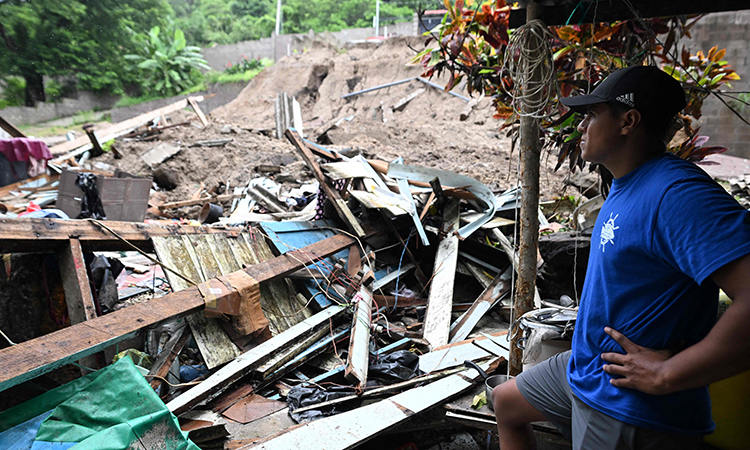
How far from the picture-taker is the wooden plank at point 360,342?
3.21 m

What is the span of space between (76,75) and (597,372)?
29.2m

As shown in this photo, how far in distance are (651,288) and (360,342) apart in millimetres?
2778

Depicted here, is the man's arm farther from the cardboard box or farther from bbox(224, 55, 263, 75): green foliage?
bbox(224, 55, 263, 75): green foliage

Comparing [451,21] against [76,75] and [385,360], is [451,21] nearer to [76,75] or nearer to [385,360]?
[385,360]

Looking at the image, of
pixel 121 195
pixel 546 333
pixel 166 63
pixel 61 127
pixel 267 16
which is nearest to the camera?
pixel 546 333

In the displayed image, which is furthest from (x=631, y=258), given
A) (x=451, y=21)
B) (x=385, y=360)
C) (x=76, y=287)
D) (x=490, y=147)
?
(x=490, y=147)

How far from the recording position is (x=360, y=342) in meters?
3.74

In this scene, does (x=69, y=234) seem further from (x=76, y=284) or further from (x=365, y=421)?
(x=365, y=421)

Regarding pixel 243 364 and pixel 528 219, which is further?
pixel 243 364

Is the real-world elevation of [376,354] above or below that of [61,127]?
below

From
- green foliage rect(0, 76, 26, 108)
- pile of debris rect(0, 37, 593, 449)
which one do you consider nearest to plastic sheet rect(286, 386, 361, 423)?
pile of debris rect(0, 37, 593, 449)

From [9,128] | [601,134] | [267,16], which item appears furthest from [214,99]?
[601,134]

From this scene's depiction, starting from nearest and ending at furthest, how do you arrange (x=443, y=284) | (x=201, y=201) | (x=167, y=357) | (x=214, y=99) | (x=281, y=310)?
(x=167, y=357)
(x=281, y=310)
(x=443, y=284)
(x=201, y=201)
(x=214, y=99)

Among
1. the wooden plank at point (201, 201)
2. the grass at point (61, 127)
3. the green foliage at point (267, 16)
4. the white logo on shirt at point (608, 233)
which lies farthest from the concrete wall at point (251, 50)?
the white logo on shirt at point (608, 233)
